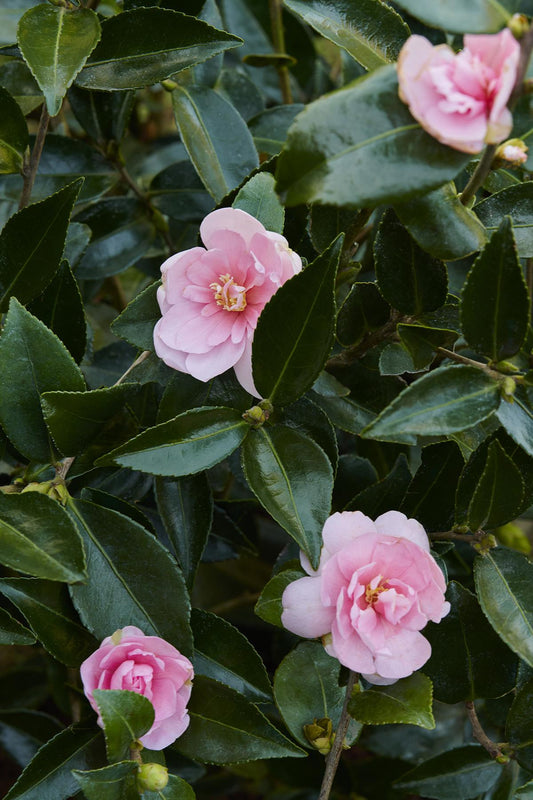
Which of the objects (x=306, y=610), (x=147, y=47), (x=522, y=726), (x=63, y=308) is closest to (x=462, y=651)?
(x=522, y=726)

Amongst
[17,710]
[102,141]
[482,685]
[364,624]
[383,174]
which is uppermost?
[383,174]

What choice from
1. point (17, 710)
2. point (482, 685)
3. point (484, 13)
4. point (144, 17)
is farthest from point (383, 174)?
point (17, 710)

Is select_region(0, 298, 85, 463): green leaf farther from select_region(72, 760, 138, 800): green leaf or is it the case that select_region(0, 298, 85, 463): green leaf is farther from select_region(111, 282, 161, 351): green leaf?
select_region(72, 760, 138, 800): green leaf

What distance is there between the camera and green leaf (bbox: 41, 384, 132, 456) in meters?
0.66

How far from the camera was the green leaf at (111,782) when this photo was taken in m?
0.62

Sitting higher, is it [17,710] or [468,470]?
[468,470]

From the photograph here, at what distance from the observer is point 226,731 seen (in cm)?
71

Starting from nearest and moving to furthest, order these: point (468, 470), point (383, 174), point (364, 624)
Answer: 1. point (383, 174)
2. point (364, 624)
3. point (468, 470)

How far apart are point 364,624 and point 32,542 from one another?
0.87 ft

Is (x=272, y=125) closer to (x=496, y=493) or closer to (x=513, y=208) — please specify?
(x=513, y=208)

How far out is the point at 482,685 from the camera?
2.63 feet

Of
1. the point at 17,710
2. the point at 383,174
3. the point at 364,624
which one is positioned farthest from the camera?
the point at 17,710

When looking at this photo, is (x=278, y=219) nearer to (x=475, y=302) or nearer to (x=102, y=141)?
(x=475, y=302)

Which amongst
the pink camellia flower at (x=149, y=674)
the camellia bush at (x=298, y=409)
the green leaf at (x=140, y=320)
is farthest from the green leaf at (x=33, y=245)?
the pink camellia flower at (x=149, y=674)
